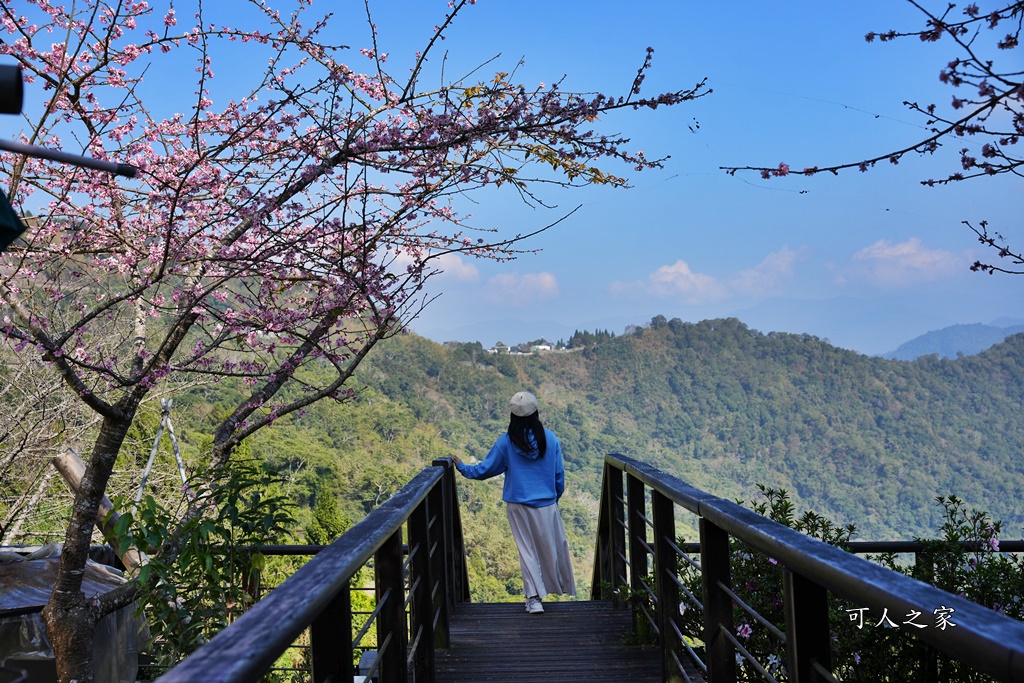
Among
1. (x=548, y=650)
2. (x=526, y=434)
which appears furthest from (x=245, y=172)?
(x=548, y=650)

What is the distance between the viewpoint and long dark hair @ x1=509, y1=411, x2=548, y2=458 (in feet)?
16.8

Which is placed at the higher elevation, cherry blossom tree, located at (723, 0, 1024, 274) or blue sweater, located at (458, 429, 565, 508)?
cherry blossom tree, located at (723, 0, 1024, 274)

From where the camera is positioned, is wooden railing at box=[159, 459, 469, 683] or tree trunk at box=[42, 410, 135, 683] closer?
wooden railing at box=[159, 459, 469, 683]

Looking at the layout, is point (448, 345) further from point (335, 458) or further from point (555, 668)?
point (555, 668)

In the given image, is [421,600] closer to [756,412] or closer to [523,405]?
[523,405]

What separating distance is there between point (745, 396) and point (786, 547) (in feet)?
173

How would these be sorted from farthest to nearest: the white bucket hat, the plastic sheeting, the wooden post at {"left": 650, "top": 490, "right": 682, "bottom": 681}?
1. the white bucket hat
2. the plastic sheeting
3. the wooden post at {"left": 650, "top": 490, "right": 682, "bottom": 681}

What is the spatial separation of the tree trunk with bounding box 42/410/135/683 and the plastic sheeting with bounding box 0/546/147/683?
31 centimetres

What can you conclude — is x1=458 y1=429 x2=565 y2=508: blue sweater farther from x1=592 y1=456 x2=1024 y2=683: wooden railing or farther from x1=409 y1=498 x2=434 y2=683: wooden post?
x1=409 y1=498 x2=434 y2=683: wooden post

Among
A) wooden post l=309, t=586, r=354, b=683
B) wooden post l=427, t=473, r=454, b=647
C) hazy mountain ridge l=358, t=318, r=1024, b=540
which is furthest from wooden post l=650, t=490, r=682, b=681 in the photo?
hazy mountain ridge l=358, t=318, r=1024, b=540

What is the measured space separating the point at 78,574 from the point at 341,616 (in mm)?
3452

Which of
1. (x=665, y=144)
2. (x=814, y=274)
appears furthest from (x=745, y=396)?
(x=665, y=144)

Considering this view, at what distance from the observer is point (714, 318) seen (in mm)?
55344

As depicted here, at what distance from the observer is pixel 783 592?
1553 mm
